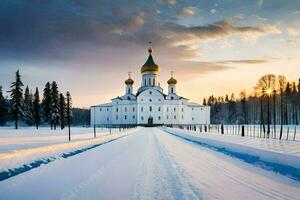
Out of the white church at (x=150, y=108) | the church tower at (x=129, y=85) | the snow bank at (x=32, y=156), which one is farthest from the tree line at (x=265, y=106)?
the snow bank at (x=32, y=156)

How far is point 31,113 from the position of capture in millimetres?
97938

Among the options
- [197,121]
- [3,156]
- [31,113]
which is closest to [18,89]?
[31,113]

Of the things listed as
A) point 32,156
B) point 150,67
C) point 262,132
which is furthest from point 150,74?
point 32,156

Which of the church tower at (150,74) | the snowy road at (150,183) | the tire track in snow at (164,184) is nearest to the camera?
the tire track in snow at (164,184)

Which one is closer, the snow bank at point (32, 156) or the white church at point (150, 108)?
the snow bank at point (32, 156)

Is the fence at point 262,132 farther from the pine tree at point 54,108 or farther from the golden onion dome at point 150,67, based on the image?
the golden onion dome at point 150,67

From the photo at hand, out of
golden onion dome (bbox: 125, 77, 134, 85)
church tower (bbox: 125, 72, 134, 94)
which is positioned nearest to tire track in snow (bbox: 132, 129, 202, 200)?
church tower (bbox: 125, 72, 134, 94)

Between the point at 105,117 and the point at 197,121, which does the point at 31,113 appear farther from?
the point at 197,121

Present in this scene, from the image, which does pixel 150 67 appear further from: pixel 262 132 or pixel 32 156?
pixel 32 156

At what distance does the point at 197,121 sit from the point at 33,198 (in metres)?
107

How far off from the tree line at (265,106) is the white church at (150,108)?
17.7 m

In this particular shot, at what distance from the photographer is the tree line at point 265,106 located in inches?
3177

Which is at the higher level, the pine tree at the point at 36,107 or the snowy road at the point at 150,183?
the pine tree at the point at 36,107

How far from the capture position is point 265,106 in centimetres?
9681
